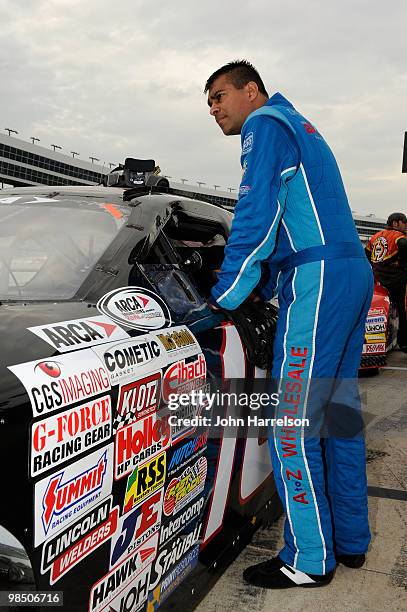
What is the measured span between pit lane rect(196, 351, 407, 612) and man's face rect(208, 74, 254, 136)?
1782 millimetres

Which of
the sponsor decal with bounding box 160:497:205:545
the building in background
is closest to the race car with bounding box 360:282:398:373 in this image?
the sponsor decal with bounding box 160:497:205:545

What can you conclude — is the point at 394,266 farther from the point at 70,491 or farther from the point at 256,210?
the point at 70,491

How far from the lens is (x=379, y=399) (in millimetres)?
5207

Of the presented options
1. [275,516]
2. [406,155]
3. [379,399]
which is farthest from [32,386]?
[406,155]

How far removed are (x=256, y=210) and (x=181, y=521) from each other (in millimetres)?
1068

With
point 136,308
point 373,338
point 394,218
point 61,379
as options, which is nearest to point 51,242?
point 136,308

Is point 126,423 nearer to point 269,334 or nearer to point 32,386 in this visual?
point 32,386

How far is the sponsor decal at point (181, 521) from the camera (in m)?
1.60

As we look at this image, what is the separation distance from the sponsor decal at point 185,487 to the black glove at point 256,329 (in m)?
0.48

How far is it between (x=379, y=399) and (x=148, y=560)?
4077mm

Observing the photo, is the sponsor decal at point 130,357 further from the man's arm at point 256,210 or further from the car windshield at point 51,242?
the man's arm at point 256,210

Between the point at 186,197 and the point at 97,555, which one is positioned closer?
the point at 97,555

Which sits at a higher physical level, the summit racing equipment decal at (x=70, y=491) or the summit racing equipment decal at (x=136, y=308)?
the summit racing equipment decal at (x=136, y=308)

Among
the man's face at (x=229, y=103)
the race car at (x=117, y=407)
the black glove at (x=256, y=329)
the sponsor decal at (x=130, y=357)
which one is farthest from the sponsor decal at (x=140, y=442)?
the man's face at (x=229, y=103)
